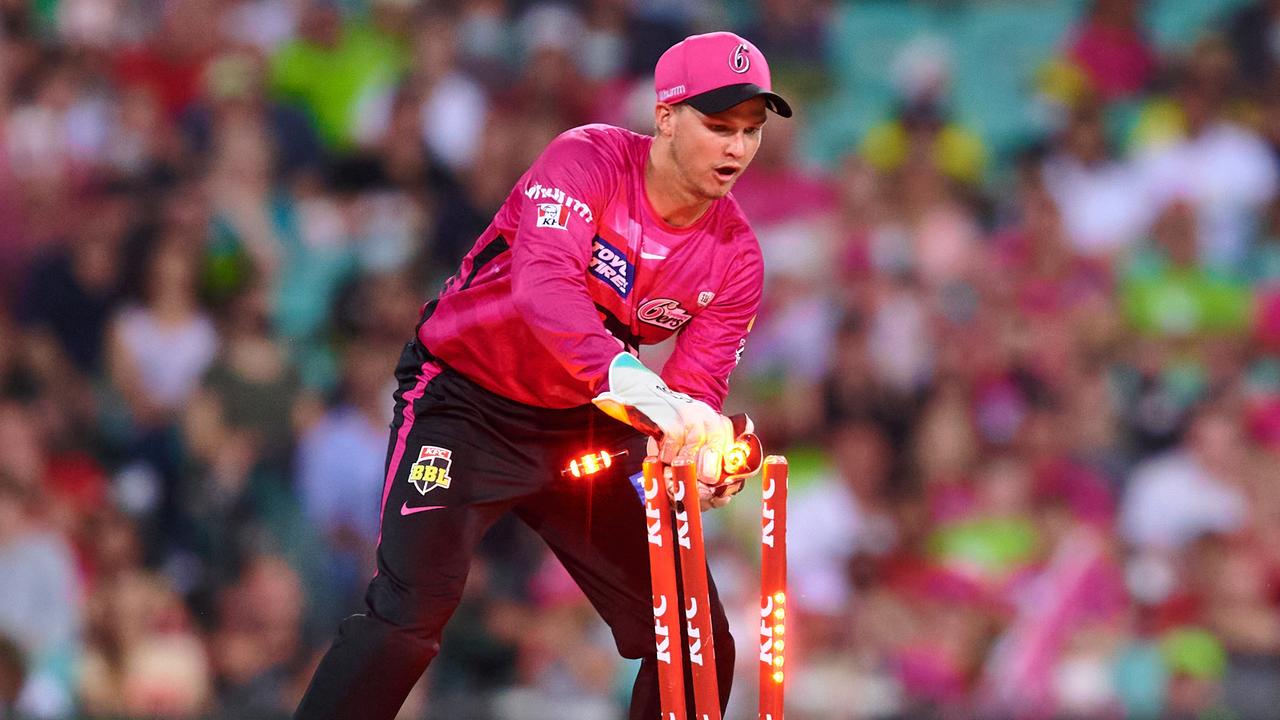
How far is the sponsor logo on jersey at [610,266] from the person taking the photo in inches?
190

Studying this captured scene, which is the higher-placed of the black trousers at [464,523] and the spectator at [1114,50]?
the spectator at [1114,50]

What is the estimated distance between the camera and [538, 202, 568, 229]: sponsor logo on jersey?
179 inches

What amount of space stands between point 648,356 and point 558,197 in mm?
4194

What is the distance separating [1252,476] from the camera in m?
8.67

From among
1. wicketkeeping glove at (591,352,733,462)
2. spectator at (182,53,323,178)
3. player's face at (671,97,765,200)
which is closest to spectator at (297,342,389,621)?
spectator at (182,53,323,178)

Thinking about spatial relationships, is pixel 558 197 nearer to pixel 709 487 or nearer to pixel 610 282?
pixel 610 282

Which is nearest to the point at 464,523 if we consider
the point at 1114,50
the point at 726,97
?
the point at 726,97

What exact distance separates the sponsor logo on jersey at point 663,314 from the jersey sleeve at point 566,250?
0.22 m

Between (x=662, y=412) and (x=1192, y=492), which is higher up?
(x=662, y=412)

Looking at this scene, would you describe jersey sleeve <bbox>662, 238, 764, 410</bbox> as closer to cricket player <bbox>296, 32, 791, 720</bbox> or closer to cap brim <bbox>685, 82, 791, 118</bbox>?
cricket player <bbox>296, 32, 791, 720</bbox>

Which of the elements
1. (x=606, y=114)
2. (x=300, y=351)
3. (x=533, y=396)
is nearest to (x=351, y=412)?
(x=300, y=351)

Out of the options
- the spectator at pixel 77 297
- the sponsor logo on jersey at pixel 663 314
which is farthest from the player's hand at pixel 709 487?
the spectator at pixel 77 297

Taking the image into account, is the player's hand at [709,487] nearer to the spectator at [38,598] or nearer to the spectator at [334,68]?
the spectator at [38,598]

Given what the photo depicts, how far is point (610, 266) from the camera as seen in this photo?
15.9 ft
